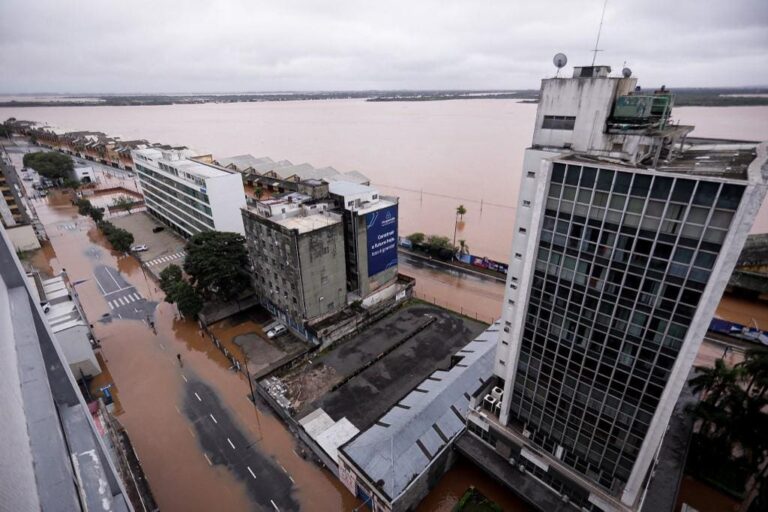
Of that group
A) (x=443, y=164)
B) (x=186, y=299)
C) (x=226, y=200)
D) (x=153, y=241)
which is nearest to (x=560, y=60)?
(x=186, y=299)

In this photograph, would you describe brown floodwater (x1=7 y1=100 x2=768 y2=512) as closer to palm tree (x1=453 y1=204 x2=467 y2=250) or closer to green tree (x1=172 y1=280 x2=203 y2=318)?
palm tree (x1=453 y1=204 x2=467 y2=250)

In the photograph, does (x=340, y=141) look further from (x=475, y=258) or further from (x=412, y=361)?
(x=412, y=361)

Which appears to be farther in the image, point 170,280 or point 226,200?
point 226,200

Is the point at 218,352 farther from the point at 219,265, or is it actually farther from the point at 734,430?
the point at 734,430

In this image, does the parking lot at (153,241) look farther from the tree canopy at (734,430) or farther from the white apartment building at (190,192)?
the tree canopy at (734,430)

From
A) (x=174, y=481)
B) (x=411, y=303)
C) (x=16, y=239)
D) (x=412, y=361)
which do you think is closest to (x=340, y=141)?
(x=16, y=239)

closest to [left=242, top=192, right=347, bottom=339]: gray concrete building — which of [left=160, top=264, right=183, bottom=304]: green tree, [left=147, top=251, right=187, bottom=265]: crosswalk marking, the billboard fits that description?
the billboard

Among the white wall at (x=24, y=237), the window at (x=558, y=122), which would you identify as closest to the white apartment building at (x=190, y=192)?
the white wall at (x=24, y=237)
